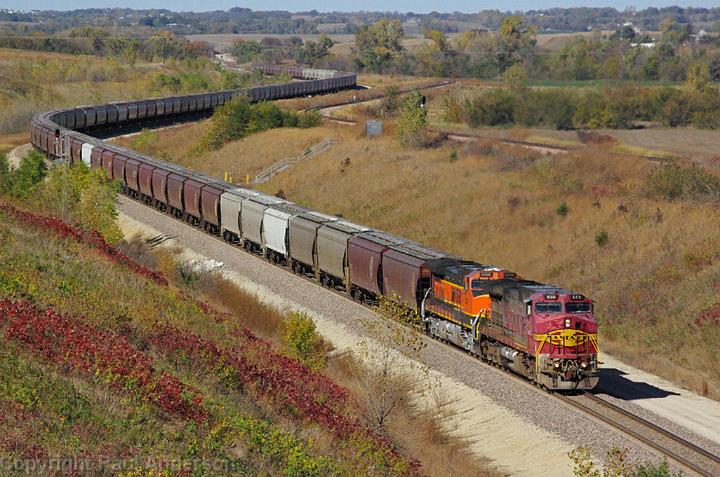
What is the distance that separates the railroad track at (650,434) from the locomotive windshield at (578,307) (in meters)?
2.28

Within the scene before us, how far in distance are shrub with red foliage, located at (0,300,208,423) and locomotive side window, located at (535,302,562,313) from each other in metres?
9.81

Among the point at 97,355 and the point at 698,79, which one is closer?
the point at 97,355

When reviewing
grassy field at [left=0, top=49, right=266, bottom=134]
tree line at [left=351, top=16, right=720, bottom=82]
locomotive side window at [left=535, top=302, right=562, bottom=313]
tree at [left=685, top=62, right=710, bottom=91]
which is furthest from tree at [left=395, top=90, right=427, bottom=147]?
tree line at [left=351, top=16, right=720, bottom=82]

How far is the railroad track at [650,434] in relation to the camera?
20.8m

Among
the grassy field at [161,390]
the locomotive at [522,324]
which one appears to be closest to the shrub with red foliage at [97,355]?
the grassy field at [161,390]

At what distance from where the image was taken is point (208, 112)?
106 metres

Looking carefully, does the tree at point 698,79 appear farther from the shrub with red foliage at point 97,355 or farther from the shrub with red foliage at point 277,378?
the shrub with red foliage at point 97,355

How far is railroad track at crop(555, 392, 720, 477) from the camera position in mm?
20844

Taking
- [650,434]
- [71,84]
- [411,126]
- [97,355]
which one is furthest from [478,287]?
[71,84]

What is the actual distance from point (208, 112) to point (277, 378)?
86.2m

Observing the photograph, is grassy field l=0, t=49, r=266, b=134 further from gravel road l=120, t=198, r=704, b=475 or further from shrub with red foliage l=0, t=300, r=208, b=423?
shrub with red foliage l=0, t=300, r=208, b=423

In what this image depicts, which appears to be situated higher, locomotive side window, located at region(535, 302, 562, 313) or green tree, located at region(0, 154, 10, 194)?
locomotive side window, located at region(535, 302, 562, 313)

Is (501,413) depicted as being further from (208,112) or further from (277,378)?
(208,112)

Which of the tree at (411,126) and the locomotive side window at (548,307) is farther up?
the locomotive side window at (548,307)
